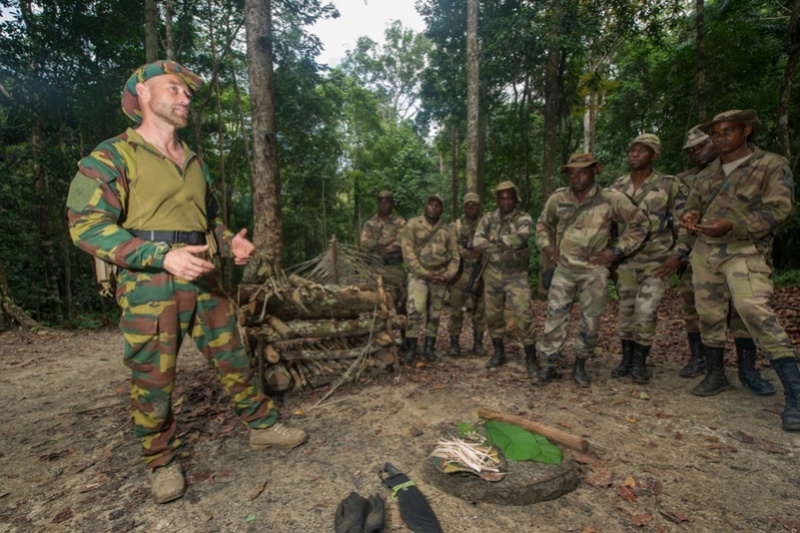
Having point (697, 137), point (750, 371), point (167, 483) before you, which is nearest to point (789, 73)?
point (697, 137)

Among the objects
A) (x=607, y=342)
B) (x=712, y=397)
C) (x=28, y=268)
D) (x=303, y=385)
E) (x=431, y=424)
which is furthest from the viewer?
(x=28, y=268)

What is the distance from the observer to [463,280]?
6.30 meters

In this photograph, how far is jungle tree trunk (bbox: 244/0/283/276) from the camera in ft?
20.3

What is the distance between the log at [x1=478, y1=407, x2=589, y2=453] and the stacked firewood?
1873mm

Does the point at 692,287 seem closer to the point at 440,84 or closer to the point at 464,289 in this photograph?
the point at 464,289

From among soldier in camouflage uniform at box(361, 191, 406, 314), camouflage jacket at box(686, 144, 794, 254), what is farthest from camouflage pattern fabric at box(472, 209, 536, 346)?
soldier in camouflage uniform at box(361, 191, 406, 314)

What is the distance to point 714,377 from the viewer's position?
4223 mm

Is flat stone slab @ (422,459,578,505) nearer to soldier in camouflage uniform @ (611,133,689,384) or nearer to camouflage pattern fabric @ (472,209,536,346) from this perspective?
camouflage pattern fabric @ (472,209,536,346)

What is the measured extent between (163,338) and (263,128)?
14.7ft

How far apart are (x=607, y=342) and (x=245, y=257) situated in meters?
6.33

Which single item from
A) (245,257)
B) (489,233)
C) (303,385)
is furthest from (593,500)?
(489,233)

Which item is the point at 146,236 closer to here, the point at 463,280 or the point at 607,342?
the point at 463,280

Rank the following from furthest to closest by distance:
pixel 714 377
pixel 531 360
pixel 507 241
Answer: pixel 507 241, pixel 531 360, pixel 714 377

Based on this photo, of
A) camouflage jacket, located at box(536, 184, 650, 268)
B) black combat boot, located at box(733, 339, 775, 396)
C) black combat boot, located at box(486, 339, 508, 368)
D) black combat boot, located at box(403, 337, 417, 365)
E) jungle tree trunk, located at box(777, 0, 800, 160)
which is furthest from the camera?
jungle tree trunk, located at box(777, 0, 800, 160)
